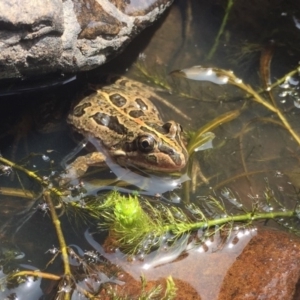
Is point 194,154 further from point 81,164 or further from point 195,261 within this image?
point 195,261

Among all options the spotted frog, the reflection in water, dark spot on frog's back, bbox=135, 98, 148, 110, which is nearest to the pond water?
the reflection in water

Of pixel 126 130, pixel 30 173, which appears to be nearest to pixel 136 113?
pixel 126 130

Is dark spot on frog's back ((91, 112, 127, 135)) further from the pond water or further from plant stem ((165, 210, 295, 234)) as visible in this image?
plant stem ((165, 210, 295, 234))

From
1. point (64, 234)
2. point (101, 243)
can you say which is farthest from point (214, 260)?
point (64, 234)

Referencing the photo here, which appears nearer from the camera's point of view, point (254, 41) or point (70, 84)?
point (70, 84)

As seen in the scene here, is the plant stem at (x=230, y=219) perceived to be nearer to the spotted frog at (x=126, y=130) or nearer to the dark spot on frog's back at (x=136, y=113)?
the spotted frog at (x=126, y=130)

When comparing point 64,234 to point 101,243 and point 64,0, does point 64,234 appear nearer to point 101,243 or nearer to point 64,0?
point 101,243

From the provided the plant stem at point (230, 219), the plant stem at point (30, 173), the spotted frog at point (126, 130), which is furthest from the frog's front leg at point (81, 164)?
the plant stem at point (230, 219)
